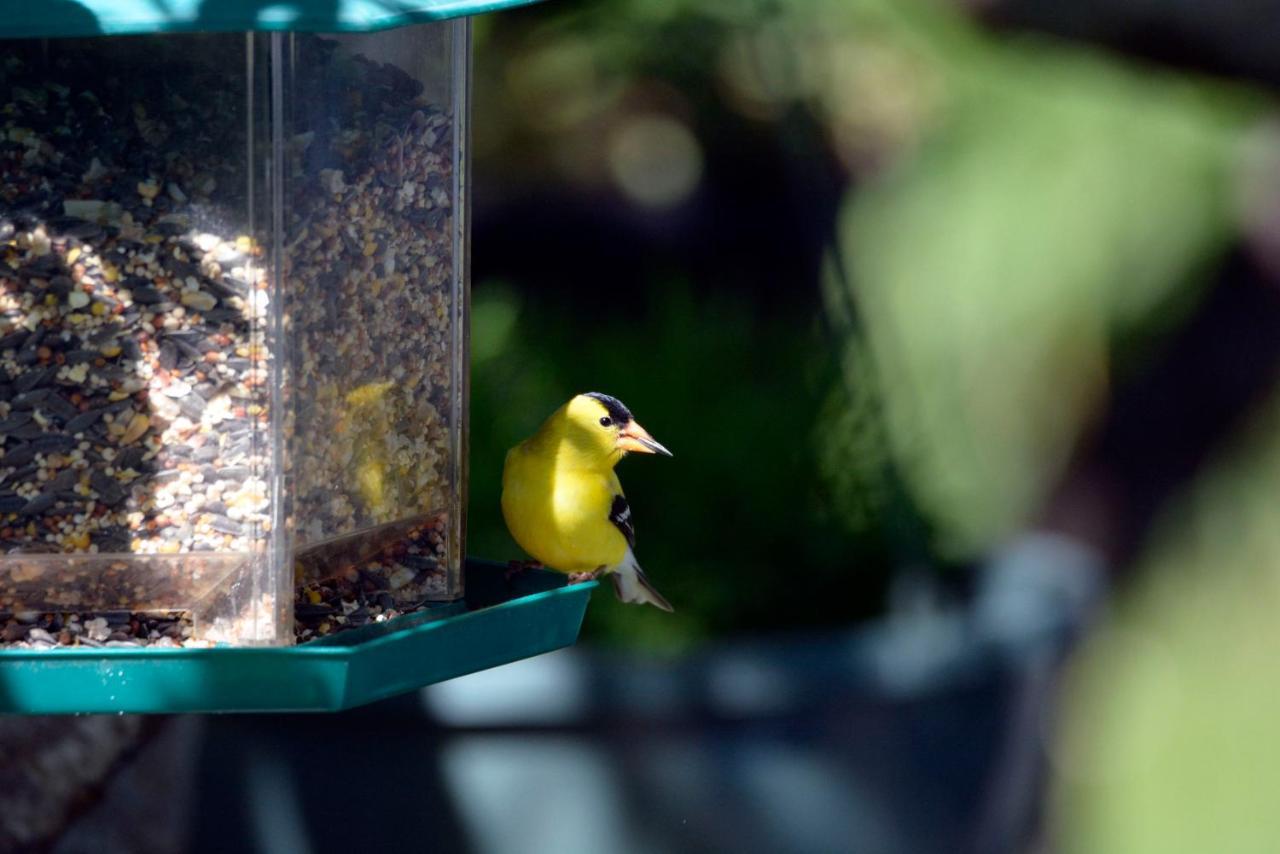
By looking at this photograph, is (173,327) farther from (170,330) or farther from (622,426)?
(622,426)

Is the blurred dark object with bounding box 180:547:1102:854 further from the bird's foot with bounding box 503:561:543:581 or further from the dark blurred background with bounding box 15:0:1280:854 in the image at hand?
the bird's foot with bounding box 503:561:543:581

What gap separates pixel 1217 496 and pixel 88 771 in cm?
364

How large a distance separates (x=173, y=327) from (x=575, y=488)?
623 mm

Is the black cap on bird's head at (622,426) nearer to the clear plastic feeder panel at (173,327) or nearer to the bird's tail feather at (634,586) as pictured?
the bird's tail feather at (634,586)

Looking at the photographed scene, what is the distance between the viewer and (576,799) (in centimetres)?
223

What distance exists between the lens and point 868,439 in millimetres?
3000

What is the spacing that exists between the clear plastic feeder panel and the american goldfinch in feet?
1.31

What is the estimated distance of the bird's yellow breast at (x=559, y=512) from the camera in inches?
76.5

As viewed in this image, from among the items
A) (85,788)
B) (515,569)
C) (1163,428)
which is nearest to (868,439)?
(515,569)

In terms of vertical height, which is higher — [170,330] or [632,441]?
[170,330]

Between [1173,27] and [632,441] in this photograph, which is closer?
[632,441]

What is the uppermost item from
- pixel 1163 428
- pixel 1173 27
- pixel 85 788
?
pixel 1173 27

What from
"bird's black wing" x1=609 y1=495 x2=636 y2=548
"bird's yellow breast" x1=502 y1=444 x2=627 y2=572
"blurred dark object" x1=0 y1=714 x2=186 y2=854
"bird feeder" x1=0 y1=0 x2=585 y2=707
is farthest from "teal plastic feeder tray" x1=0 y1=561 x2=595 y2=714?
"blurred dark object" x1=0 y1=714 x2=186 y2=854

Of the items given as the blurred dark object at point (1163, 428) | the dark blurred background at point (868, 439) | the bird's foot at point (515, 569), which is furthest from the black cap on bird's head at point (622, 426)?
the blurred dark object at point (1163, 428)
